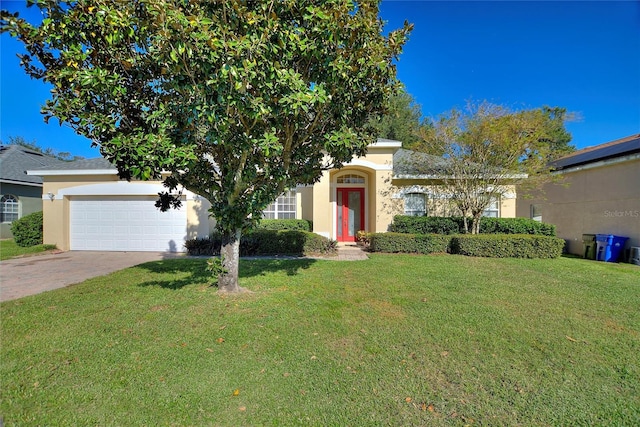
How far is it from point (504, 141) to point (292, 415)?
11.0 m

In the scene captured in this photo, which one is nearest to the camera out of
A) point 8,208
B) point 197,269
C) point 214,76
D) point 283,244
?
point 214,76

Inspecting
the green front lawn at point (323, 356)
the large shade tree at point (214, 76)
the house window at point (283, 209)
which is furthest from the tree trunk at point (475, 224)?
the large shade tree at point (214, 76)

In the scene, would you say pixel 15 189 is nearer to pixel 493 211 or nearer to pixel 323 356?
pixel 323 356

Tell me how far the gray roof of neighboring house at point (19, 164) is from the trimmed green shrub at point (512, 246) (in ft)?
61.1

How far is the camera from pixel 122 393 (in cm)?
282

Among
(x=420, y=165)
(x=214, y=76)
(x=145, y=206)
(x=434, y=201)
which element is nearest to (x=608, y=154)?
(x=434, y=201)

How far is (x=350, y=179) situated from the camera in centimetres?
1412

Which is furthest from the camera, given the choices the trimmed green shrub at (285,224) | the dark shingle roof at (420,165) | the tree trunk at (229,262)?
the trimmed green shrub at (285,224)

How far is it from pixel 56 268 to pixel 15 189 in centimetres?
1165

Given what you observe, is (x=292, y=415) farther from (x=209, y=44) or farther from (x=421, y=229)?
(x=421, y=229)

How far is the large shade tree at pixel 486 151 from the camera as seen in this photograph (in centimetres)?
1038

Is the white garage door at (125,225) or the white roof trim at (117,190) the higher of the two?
the white roof trim at (117,190)

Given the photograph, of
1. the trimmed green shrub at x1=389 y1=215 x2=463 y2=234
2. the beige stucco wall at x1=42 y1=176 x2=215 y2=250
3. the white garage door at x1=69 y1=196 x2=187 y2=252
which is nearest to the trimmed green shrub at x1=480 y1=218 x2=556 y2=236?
the trimmed green shrub at x1=389 y1=215 x2=463 y2=234

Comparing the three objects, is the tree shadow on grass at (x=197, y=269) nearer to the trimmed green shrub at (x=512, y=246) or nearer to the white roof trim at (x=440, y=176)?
the trimmed green shrub at (x=512, y=246)
